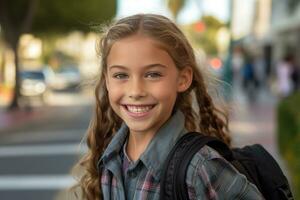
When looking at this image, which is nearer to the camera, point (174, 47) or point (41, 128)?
point (174, 47)

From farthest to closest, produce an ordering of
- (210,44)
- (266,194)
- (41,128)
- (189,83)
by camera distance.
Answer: (210,44)
(41,128)
(189,83)
(266,194)

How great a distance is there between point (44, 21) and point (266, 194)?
26.5 meters

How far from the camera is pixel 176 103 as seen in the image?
2.07 m

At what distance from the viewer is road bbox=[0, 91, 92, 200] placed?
8.36 metres

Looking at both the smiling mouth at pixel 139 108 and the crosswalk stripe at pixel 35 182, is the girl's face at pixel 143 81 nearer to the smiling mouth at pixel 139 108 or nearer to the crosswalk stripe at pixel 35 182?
the smiling mouth at pixel 139 108

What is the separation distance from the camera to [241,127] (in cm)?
1477

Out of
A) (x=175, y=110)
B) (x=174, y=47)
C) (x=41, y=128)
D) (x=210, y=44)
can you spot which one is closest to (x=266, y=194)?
(x=175, y=110)

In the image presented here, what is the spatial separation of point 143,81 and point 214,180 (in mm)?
387

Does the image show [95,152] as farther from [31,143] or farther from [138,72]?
[31,143]

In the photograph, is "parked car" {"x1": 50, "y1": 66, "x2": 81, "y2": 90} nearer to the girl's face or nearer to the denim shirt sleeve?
the girl's face

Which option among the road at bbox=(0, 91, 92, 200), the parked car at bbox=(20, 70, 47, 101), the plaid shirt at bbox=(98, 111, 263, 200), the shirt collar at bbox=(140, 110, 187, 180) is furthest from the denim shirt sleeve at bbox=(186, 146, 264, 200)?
the parked car at bbox=(20, 70, 47, 101)

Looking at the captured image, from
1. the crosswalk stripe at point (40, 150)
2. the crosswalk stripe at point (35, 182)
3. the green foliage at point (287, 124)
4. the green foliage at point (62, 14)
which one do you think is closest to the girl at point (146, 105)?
the green foliage at point (287, 124)

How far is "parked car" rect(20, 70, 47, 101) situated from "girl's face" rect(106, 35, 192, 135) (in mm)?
26167

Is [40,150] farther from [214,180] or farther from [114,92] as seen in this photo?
[214,180]
